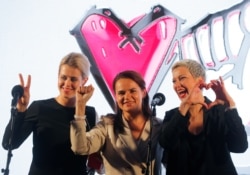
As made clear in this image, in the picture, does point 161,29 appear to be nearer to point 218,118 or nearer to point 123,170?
point 218,118

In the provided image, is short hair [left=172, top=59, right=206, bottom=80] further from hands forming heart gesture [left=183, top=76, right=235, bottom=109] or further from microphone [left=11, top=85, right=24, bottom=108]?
microphone [left=11, top=85, right=24, bottom=108]

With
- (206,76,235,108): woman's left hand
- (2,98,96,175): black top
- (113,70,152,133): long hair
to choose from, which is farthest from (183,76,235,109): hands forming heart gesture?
(2,98,96,175): black top

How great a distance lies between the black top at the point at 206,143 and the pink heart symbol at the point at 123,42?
41 centimetres

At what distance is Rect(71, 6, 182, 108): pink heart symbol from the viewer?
2.23 meters

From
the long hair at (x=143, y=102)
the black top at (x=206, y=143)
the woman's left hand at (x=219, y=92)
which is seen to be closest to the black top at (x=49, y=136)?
the long hair at (x=143, y=102)

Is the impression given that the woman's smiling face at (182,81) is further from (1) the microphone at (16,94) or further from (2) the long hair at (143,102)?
(1) the microphone at (16,94)

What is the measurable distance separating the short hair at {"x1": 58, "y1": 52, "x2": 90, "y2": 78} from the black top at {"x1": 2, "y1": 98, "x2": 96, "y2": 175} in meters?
0.22

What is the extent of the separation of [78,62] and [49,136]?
459 mm

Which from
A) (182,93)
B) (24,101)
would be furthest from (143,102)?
(24,101)

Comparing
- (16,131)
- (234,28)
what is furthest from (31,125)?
(234,28)

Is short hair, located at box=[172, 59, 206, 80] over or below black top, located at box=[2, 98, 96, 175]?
over

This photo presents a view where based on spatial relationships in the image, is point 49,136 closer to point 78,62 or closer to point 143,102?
point 78,62

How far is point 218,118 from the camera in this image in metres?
1.98

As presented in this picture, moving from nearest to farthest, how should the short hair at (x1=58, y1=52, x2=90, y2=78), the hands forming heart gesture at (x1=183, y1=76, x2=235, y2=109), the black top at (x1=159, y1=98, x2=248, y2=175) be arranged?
1. the black top at (x1=159, y1=98, x2=248, y2=175)
2. the hands forming heart gesture at (x1=183, y1=76, x2=235, y2=109)
3. the short hair at (x1=58, y1=52, x2=90, y2=78)
